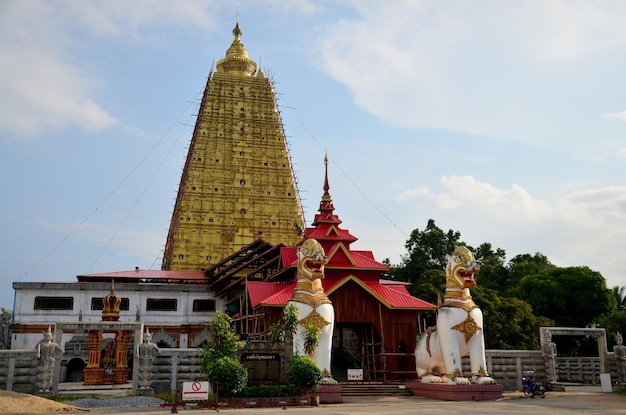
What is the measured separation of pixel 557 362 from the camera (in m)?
32.3

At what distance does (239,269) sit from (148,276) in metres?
6.70

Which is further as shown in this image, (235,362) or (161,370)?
(161,370)

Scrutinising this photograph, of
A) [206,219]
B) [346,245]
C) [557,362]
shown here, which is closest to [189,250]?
[206,219]

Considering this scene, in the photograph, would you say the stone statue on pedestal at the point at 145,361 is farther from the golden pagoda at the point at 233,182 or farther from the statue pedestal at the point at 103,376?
the golden pagoda at the point at 233,182

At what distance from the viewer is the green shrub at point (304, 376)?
752 inches

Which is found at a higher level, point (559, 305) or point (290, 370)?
point (559, 305)

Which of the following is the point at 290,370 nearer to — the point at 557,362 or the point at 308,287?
the point at 308,287

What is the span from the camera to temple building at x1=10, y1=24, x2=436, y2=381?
1086 inches

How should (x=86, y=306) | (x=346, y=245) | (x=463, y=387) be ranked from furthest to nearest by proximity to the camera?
(x=86, y=306)
(x=346, y=245)
(x=463, y=387)

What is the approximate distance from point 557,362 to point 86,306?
26.8m

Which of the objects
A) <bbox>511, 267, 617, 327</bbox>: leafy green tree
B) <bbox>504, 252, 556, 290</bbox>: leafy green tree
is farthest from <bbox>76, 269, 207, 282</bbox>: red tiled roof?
<bbox>504, 252, 556, 290</bbox>: leafy green tree

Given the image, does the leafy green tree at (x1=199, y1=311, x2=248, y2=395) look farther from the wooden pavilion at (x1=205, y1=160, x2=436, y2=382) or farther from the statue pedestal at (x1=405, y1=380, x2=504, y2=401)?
the statue pedestal at (x1=405, y1=380, x2=504, y2=401)

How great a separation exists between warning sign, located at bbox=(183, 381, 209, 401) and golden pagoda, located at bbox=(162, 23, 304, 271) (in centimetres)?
2563

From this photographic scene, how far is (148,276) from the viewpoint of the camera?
38.0m
